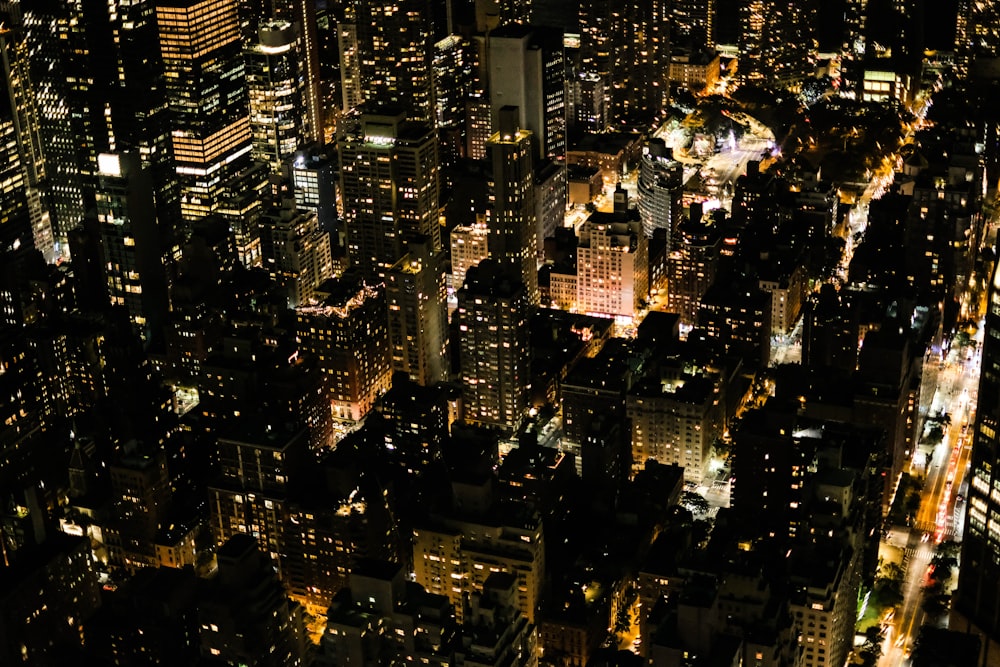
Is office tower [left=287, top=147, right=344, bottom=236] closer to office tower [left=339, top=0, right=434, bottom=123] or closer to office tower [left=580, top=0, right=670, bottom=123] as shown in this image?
office tower [left=339, top=0, right=434, bottom=123]

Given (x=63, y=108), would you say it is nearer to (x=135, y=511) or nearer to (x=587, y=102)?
(x=587, y=102)

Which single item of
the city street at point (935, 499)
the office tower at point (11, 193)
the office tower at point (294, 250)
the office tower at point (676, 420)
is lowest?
the city street at point (935, 499)

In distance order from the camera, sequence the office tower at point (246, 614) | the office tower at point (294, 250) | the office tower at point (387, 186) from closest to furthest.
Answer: the office tower at point (246, 614) → the office tower at point (294, 250) → the office tower at point (387, 186)

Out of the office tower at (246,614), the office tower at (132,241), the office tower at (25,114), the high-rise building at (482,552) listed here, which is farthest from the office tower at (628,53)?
the office tower at (246,614)

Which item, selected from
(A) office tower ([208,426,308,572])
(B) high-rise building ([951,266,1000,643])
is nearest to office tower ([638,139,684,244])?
(A) office tower ([208,426,308,572])

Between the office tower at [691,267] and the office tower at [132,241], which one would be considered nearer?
the office tower at [132,241]

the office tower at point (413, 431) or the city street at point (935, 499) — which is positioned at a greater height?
the office tower at point (413, 431)

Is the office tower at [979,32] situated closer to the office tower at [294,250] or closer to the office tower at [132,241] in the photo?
the office tower at [294,250]

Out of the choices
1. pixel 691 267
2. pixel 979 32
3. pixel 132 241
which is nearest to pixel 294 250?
pixel 132 241
